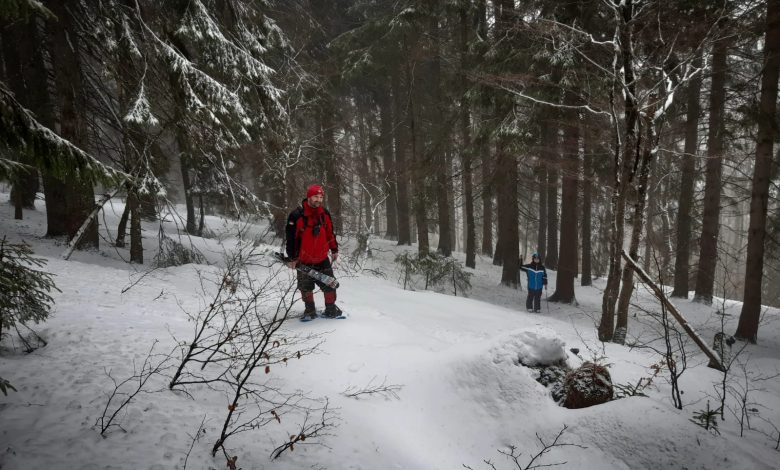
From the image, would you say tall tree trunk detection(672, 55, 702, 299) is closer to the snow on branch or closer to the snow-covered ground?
the snow-covered ground

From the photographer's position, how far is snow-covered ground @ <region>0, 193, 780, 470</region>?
230cm

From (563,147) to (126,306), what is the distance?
10987mm

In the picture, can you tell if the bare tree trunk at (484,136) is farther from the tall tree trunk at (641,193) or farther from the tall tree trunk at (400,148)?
the tall tree trunk at (641,193)

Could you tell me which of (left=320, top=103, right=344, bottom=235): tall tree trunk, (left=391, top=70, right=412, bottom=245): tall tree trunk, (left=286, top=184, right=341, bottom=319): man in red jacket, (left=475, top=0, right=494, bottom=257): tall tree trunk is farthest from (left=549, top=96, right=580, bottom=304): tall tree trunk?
(left=286, top=184, right=341, bottom=319): man in red jacket

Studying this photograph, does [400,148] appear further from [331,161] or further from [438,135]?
[331,161]

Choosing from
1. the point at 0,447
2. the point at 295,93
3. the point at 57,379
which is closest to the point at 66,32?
the point at 295,93

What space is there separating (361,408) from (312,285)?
7.71ft

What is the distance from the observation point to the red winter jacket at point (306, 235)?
5203 millimetres

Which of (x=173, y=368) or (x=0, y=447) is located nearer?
(x=0, y=447)

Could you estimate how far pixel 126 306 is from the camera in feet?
16.1

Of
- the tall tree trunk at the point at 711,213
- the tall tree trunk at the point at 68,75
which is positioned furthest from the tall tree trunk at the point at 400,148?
the tall tree trunk at the point at 68,75

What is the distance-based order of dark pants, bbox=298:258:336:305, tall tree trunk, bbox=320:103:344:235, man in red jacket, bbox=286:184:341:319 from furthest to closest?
tall tree trunk, bbox=320:103:344:235 → man in red jacket, bbox=286:184:341:319 → dark pants, bbox=298:258:336:305

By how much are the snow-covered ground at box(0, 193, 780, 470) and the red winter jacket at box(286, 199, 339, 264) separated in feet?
3.09

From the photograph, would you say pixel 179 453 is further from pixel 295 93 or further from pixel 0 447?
pixel 295 93
